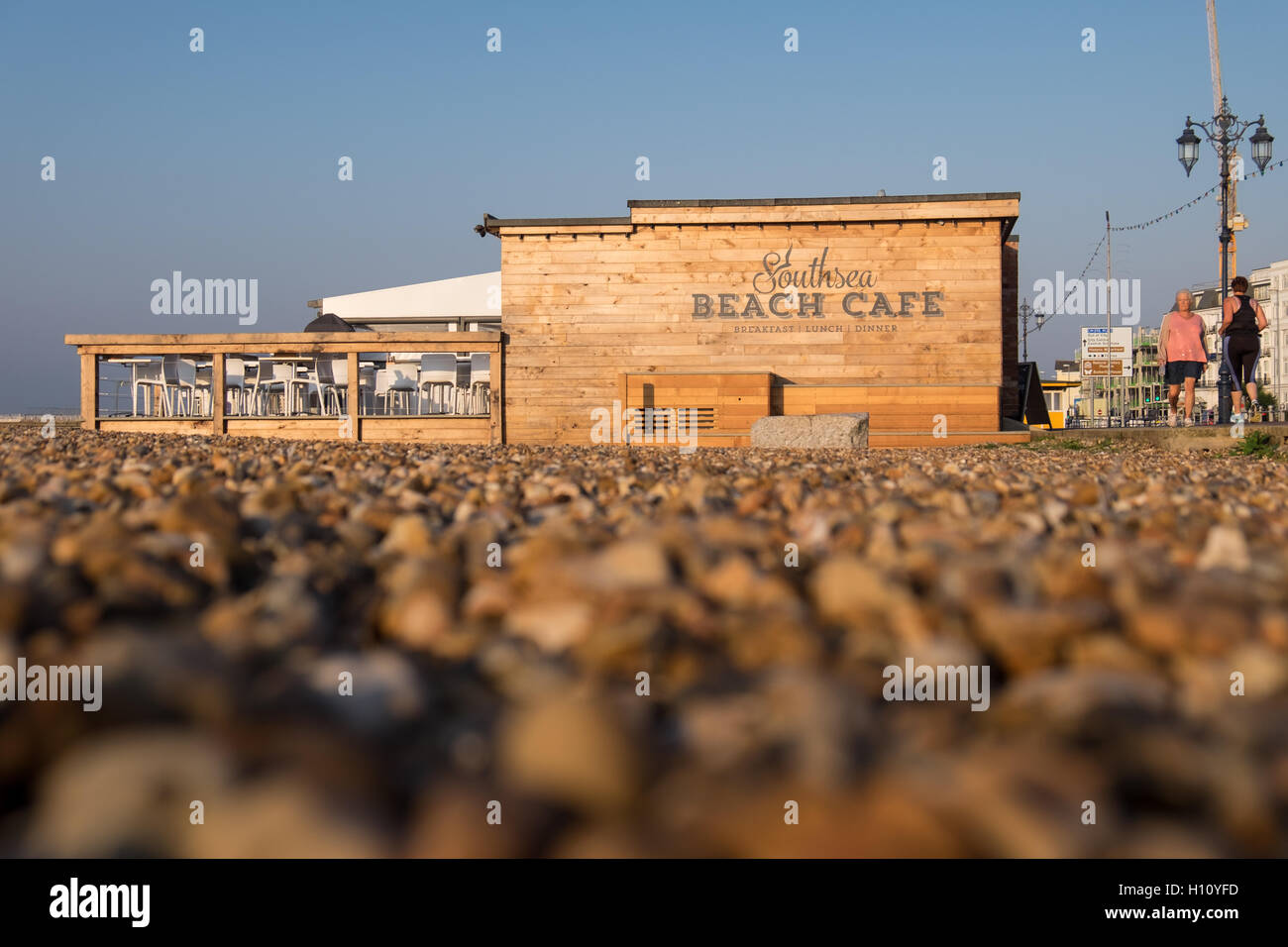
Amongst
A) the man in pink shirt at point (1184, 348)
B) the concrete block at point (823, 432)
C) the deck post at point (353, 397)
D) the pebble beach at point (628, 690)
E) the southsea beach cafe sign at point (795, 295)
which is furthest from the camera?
the southsea beach cafe sign at point (795, 295)

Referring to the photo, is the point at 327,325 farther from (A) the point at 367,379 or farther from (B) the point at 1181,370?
(B) the point at 1181,370

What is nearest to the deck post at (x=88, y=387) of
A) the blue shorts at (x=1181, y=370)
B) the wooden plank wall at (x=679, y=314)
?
the wooden plank wall at (x=679, y=314)

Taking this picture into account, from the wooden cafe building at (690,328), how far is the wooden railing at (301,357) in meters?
0.03

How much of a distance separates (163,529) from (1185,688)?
6.57ft

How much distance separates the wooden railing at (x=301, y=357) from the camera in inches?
510

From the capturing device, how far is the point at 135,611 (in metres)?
1.42

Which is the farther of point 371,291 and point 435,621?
point 371,291

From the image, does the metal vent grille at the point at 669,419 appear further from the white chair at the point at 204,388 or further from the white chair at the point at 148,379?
the white chair at the point at 148,379

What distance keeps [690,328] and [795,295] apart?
1727 millimetres

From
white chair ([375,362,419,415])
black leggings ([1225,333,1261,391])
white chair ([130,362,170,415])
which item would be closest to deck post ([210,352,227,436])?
white chair ([130,362,170,415])

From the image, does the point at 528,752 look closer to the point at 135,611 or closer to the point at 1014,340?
the point at 135,611

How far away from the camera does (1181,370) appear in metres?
11.3

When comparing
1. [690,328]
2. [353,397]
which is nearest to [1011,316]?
[690,328]
